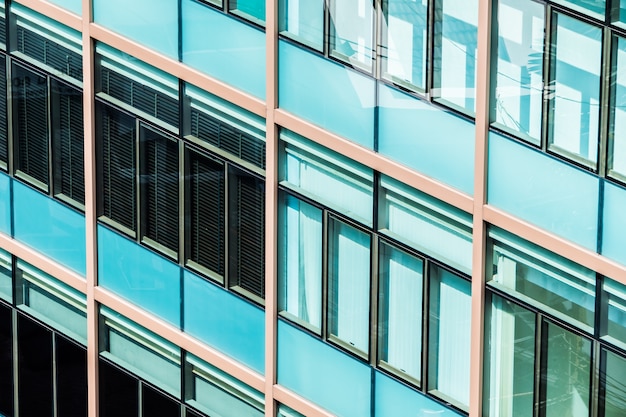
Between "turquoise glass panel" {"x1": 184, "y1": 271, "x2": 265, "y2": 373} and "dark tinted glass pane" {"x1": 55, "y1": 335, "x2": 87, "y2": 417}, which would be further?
"dark tinted glass pane" {"x1": 55, "y1": 335, "x2": 87, "y2": 417}

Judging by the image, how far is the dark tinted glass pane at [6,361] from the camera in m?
29.0

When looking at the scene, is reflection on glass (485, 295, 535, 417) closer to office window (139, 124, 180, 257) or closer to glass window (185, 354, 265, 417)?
glass window (185, 354, 265, 417)

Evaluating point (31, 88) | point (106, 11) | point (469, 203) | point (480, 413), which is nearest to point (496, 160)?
point (469, 203)

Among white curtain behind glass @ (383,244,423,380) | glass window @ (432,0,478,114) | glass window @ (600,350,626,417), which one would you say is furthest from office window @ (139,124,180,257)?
glass window @ (600,350,626,417)

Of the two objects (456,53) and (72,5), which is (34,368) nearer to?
(72,5)

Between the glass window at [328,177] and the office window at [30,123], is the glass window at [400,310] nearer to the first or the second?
the glass window at [328,177]

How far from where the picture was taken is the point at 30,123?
89.6ft

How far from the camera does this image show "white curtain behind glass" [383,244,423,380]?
22281 mm

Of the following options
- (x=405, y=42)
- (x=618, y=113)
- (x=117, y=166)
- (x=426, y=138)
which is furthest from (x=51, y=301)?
(x=618, y=113)

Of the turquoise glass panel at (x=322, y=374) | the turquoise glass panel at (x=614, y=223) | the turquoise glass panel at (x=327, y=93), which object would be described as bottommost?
the turquoise glass panel at (x=322, y=374)

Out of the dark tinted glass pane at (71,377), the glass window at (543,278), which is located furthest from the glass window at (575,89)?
the dark tinted glass pane at (71,377)

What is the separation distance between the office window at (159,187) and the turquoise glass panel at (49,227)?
1.78 meters

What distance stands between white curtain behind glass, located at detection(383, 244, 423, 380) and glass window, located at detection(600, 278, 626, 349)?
3.14m

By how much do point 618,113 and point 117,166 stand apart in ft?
32.3
